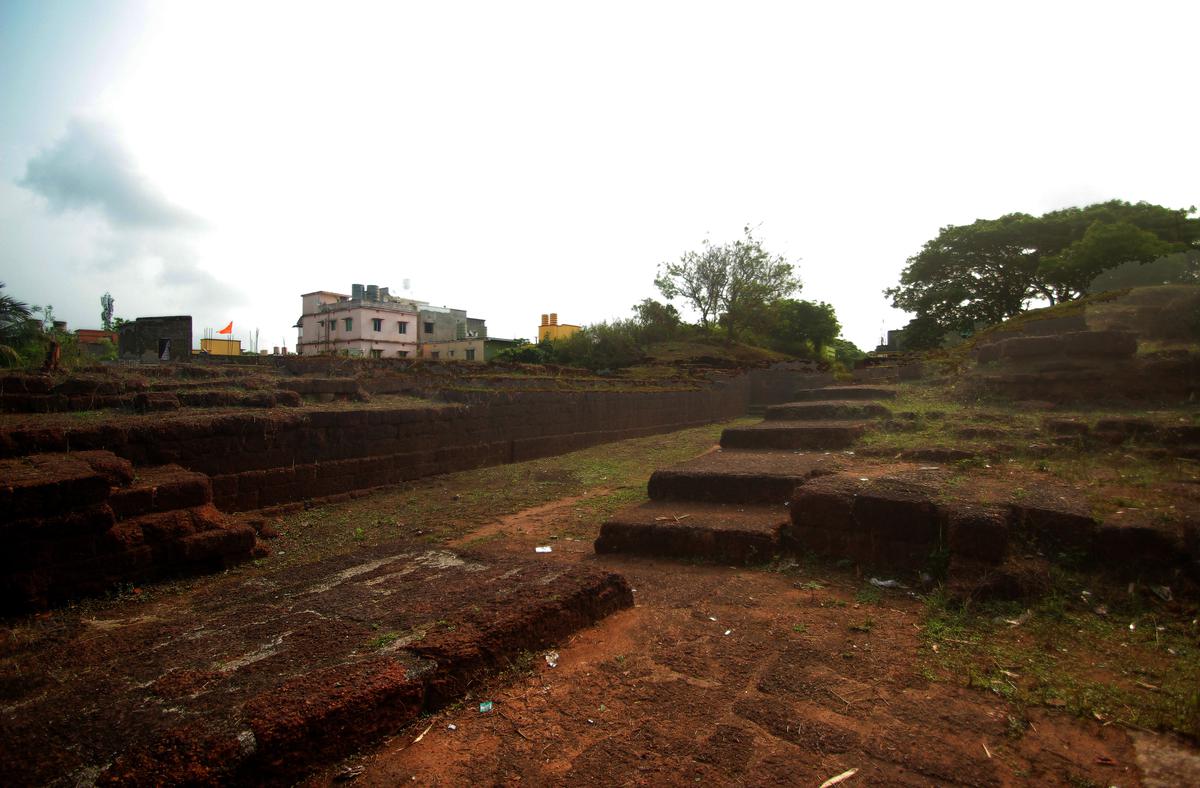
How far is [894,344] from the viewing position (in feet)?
110

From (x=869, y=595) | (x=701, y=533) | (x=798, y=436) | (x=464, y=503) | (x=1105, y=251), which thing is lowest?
(x=464, y=503)

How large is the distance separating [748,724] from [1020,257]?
28.8 metres

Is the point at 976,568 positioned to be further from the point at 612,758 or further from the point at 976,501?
the point at 612,758

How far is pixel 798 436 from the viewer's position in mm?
6469

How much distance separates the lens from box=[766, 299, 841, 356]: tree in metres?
34.2

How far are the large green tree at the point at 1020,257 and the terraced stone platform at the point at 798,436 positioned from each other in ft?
58.7

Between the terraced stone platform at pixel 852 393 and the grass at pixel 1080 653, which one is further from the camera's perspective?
the terraced stone platform at pixel 852 393

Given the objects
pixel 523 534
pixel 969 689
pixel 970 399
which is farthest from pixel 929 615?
pixel 970 399

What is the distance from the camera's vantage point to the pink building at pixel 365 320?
3534 centimetres

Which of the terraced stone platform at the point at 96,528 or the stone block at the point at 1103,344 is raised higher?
the stone block at the point at 1103,344

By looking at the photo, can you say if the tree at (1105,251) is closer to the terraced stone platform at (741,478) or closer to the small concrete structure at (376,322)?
the terraced stone platform at (741,478)

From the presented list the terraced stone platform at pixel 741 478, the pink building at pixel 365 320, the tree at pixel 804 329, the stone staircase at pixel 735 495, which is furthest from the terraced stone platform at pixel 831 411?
the pink building at pixel 365 320

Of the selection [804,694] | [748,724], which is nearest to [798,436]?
[804,694]

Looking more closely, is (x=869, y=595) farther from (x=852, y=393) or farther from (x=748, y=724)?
(x=852, y=393)
